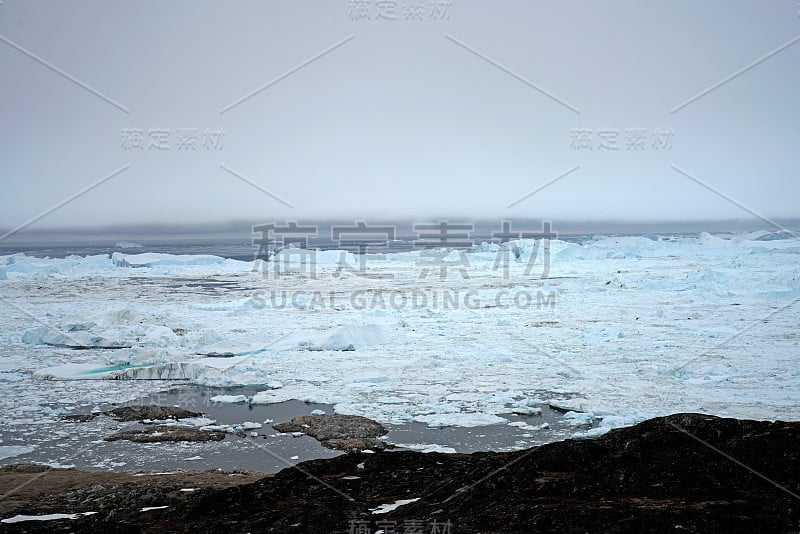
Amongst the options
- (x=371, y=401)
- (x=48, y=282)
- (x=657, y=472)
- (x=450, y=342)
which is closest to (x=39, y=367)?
(x=371, y=401)

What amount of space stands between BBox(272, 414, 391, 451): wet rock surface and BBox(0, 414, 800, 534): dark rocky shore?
5.98 feet

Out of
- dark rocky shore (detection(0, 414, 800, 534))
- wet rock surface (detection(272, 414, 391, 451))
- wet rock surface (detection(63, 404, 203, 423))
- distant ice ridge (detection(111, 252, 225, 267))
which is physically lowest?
wet rock surface (detection(63, 404, 203, 423))

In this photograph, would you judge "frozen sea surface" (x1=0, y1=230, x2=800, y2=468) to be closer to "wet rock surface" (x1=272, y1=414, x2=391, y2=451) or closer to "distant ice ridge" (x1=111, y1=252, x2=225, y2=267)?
"wet rock surface" (x1=272, y1=414, x2=391, y2=451)

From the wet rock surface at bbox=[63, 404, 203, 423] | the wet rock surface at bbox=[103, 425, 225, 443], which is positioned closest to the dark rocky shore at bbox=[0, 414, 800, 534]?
the wet rock surface at bbox=[103, 425, 225, 443]

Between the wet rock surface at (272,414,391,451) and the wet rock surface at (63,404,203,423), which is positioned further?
the wet rock surface at (63,404,203,423)

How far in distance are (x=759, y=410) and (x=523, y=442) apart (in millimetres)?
3089

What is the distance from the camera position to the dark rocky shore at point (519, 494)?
3412 mm

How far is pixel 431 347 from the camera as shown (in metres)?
12.8

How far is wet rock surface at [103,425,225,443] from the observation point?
744 cm

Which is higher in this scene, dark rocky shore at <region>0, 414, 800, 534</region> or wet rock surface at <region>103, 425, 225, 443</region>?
dark rocky shore at <region>0, 414, 800, 534</region>

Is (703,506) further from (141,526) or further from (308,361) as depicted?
(308,361)

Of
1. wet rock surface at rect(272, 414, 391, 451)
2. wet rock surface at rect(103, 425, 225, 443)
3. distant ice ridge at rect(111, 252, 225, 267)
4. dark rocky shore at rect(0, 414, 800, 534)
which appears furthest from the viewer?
distant ice ridge at rect(111, 252, 225, 267)

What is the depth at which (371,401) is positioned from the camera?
898 cm

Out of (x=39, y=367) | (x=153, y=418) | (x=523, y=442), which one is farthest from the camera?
(x=39, y=367)
